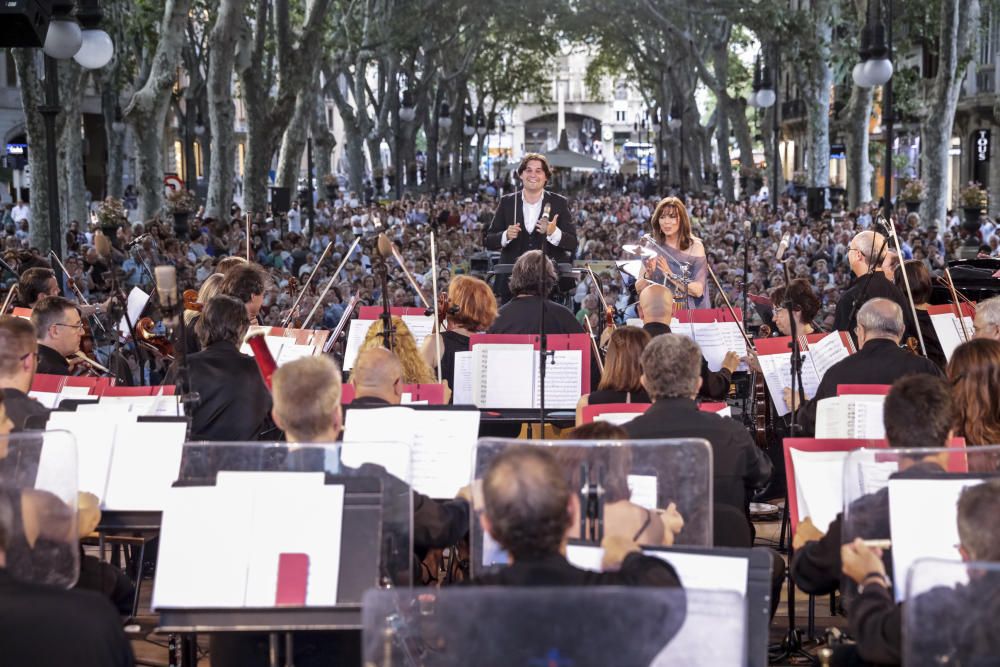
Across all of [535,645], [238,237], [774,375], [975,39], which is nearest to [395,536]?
[535,645]

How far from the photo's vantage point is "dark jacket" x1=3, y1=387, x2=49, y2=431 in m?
5.59

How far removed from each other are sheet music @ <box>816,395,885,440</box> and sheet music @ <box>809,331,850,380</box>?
1337 mm

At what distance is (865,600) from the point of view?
3.81 meters

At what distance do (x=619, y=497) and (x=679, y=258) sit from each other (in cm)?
587

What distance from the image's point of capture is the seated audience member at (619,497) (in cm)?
410

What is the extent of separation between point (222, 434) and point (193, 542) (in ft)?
7.83

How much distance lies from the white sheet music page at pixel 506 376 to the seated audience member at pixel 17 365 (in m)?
2.36

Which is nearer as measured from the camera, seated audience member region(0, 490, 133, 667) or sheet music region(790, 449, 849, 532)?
seated audience member region(0, 490, 133, 667)

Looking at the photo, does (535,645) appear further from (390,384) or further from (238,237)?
(238,237)

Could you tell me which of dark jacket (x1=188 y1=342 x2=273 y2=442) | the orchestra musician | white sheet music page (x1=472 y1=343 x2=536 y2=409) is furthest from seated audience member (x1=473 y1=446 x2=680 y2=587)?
the orchestra musician

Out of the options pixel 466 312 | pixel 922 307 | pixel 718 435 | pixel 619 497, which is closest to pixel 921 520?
pixel 619 497

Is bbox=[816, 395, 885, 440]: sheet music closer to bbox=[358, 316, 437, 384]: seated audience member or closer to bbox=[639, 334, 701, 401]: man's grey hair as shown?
bbox=[639, 334, 701, 401]: man's grey hair

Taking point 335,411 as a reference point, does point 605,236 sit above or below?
above

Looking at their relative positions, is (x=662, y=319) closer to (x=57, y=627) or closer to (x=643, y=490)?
(x=643, y=490)
